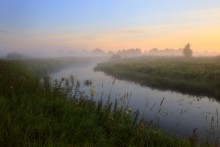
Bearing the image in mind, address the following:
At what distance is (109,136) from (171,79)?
82.4 ft

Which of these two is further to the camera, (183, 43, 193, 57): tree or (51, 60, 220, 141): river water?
(183, 43, 193, 57): tree

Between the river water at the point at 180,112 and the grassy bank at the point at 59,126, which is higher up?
the grassy bank at the point at 59,126

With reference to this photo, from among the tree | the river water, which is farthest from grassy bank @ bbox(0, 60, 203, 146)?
the tree

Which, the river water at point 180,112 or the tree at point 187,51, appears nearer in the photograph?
the river water at point 180,112

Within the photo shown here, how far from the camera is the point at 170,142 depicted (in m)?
8.47

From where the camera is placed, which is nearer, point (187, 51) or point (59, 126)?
point (59, 126)

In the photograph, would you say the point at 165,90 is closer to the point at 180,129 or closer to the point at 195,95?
the point at 195,95

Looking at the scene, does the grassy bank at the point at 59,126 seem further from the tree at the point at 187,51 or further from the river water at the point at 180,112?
the tree at the point at 187,51

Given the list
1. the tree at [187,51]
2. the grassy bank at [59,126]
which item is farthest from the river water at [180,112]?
the tree at [187,51]

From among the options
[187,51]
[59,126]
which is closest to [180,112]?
[59,126]

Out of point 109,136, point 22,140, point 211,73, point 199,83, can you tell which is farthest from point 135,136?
point 211,73

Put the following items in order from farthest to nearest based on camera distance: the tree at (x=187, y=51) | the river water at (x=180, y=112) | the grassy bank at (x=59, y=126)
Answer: the tree at (x=187, y=51) → the river water at (x=180, y=112) → the grassy bank at (x=59, y=126)

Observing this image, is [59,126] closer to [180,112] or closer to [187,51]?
[180,112]

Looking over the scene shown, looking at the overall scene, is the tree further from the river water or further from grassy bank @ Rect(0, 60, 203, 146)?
grassy bank @ Rect(0, 60, 203, 146)
